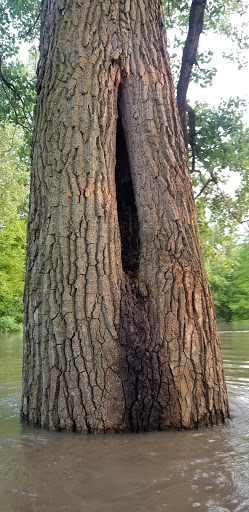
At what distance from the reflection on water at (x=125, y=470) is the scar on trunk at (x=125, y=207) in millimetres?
1509

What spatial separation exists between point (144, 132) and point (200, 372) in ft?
6.67

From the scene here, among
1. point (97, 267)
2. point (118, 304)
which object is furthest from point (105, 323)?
point (97, 267)

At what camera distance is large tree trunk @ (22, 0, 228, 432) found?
3570 millimetres

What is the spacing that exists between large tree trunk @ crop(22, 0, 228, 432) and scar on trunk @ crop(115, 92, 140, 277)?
0.02 m

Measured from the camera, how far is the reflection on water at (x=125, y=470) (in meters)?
2.20

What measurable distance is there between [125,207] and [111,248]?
714mm

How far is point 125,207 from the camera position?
442cm

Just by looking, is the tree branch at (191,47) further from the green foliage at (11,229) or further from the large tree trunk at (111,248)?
the green foliage at (11,229)

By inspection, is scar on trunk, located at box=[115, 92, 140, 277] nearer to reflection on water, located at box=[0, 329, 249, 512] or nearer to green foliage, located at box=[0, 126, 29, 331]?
reflection on water, located at box=[0, 329, 249, 512]

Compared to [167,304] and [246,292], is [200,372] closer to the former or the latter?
[167,304]

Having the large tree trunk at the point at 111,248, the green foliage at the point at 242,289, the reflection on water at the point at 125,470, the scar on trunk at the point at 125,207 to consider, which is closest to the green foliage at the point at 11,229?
the scar on trunk at the point at 125,207

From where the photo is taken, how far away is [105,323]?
3.65 meters

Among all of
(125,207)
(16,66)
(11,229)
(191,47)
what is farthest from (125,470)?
(11,229)

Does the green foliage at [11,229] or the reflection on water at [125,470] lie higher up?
the green foliage at [11,229]
